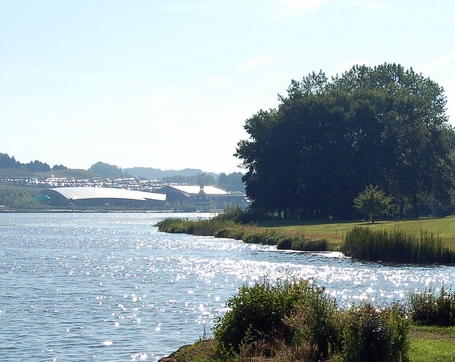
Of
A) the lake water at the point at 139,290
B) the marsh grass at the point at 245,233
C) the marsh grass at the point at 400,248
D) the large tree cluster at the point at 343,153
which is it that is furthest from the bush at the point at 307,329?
the large tree cluster at the point at 343,153

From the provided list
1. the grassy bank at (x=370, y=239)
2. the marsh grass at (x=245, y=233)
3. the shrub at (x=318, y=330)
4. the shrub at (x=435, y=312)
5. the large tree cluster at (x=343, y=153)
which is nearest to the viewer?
the shrub at (x=318, y=330)

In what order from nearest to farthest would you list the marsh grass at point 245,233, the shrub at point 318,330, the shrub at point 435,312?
the shrub at point 318,330, the shrub at point 435,312, the marsh grass at point 245,233

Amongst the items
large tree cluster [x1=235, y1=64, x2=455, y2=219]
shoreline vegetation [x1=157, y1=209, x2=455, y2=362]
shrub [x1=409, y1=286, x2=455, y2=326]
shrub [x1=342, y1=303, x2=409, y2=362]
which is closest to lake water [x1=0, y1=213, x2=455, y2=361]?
shoreline vegetation [x1=157, y1=209, x2=455, y2=362]

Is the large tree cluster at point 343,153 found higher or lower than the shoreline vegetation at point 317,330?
higher

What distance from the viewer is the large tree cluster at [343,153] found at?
4122 inches

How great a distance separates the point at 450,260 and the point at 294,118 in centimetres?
5893

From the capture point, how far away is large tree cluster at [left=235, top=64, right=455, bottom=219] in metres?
105

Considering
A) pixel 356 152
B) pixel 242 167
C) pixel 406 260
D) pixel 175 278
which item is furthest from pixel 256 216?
pixel 175 278

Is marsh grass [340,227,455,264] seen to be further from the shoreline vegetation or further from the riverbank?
the riverbank

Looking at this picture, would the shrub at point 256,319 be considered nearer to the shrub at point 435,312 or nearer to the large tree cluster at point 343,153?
the shrub at point 435,312

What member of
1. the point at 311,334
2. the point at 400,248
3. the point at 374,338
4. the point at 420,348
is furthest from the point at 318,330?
the point at 400,248

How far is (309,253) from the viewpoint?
62625 mm

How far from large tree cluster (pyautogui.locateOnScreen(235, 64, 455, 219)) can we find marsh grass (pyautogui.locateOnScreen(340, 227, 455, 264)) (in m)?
47.9

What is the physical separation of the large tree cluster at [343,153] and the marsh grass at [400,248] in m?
47.9
